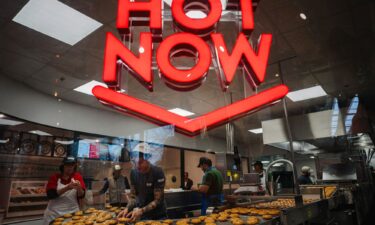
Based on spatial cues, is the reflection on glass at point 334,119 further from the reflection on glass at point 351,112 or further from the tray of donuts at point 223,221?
the tray of donuts at point 223,221

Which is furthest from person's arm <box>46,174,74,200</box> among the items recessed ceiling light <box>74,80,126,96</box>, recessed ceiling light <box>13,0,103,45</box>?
recessed ceiling light <box>74,80,126,96</box>

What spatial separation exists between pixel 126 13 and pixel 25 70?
2.96 metres

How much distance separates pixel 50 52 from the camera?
3953mm

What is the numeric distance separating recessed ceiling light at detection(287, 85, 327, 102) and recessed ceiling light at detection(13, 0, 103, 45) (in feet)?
15.8

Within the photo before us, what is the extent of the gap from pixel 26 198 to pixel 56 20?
11.6 feet

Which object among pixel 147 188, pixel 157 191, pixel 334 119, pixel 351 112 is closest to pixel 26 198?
pixel 147 188

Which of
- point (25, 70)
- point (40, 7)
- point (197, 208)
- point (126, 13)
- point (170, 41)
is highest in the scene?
point (40, 7)

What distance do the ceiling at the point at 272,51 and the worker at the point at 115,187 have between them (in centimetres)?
181

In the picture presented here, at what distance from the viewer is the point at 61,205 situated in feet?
9.62

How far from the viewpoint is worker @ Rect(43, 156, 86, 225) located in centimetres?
284

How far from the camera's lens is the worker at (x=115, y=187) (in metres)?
5.13

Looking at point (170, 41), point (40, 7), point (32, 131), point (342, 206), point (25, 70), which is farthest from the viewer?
point (32, 131)

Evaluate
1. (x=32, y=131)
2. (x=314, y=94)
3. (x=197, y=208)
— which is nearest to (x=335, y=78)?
(x=314, y=94)

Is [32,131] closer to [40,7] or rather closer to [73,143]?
[73,143]
